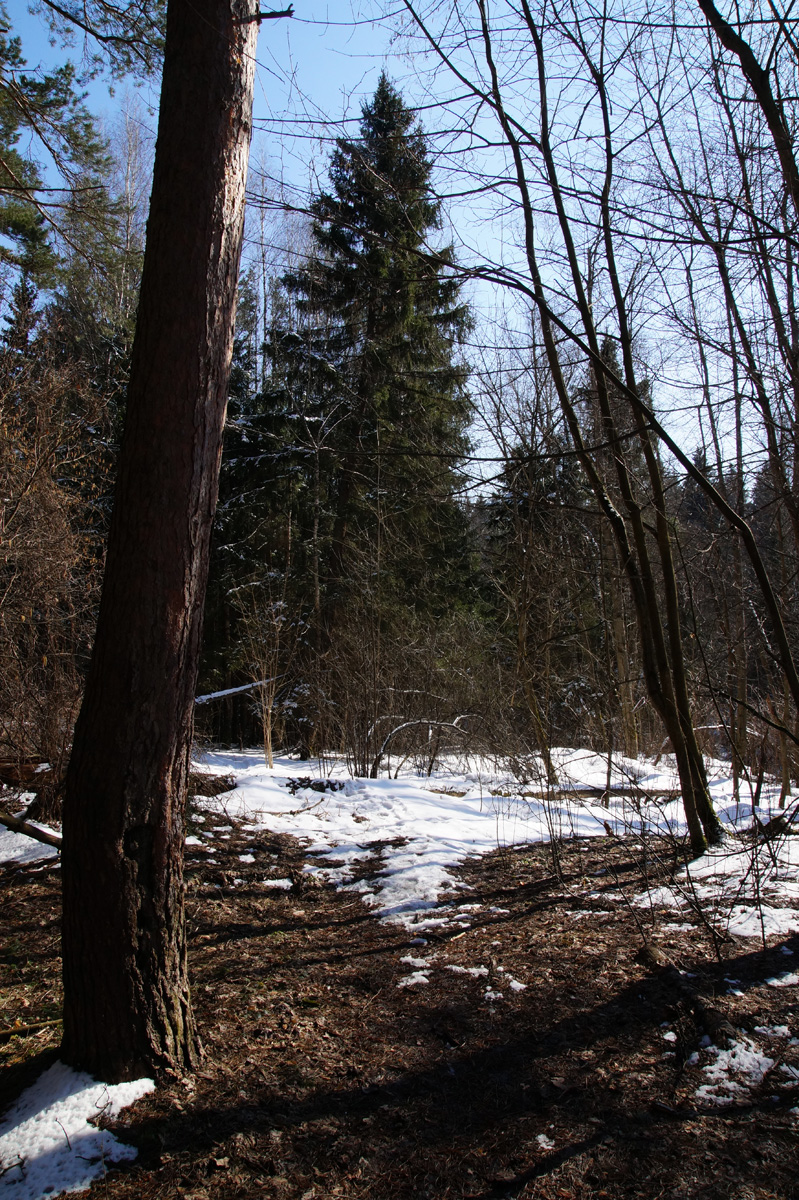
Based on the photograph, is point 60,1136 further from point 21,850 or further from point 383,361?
point 383,361

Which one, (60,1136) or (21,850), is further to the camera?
(21,850)

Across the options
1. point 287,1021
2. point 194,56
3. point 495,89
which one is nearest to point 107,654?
point 287,1021

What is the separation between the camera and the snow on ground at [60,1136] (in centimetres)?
173

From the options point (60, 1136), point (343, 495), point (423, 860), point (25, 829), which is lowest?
point (60, 1136)

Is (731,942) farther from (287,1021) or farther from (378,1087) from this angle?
(287,1021)

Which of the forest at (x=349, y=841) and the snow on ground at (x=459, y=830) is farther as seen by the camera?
the snow on ground at (x=459, y=830)

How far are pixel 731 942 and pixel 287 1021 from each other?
1996mm

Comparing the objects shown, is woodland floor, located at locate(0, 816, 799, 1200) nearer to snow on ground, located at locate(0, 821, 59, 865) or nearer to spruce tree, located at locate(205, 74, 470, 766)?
snow on ground, located at locate(0, 821, 59, 865)

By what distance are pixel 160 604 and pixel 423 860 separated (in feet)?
10.4

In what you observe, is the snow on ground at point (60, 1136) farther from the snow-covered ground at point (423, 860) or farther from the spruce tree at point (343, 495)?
the spruce tree at point (343, 495)

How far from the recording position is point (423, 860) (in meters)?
4.62

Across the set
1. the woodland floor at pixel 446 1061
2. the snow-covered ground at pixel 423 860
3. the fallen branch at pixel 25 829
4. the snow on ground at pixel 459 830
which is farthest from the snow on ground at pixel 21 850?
the snow on ground at pixel 459 830

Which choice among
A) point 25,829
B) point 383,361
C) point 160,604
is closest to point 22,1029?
point 25,829

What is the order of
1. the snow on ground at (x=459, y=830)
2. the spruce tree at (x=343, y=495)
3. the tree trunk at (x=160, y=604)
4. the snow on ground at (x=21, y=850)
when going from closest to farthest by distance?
the tree trunk at (x=160, y=604), the snow on ground at (x=459, y=830), the snow on ground at (x=21, y=850), the spruce tree at (x=343, y=495)
